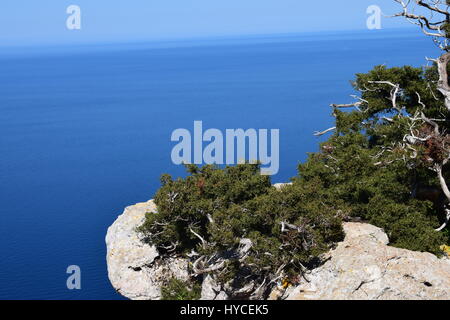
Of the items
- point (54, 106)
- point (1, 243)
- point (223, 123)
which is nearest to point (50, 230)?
point (1, 243)

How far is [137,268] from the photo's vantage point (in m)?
23.2

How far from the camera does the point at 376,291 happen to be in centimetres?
1775

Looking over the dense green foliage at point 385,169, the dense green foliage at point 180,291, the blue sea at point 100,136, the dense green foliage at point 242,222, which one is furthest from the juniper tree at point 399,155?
the blue sea at point 100,136

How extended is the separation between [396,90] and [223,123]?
2066 inches

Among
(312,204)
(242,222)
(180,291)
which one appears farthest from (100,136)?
(312,204)

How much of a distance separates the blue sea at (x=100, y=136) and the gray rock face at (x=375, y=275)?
51.1 ft

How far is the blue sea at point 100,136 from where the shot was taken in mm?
38853

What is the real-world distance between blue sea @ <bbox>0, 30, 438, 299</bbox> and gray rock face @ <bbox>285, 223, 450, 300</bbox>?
15.6m

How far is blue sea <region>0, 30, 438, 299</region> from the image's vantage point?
38.9 m

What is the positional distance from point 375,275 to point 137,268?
9.72 meters

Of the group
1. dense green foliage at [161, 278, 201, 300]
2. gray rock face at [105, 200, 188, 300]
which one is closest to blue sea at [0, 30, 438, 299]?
gray rock face at [105, 200, 188, 300]

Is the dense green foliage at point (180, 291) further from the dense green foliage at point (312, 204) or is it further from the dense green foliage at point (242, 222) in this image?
the dense green foliage at point (242, 222)

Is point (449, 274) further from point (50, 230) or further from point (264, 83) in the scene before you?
point (264, 83)

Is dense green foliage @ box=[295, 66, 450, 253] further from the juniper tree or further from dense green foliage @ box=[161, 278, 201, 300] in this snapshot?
dense green foliage @ box=[161, 278, 201, 300]
